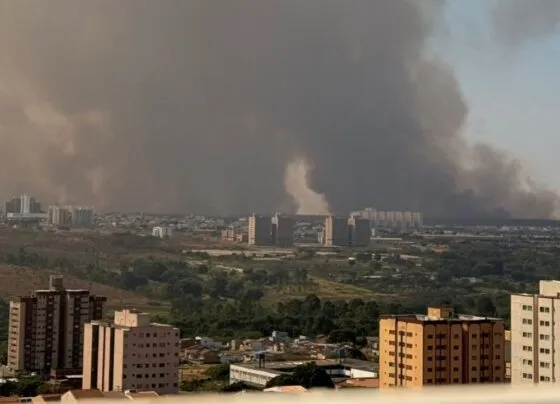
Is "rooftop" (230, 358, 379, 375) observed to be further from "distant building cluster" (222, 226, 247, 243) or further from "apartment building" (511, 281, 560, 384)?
"distant building cluster" (222, 226, 247, 243)

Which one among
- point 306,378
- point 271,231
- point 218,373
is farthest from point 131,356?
point 271,231

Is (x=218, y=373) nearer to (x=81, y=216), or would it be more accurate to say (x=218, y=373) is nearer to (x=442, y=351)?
(x=442, y=351)

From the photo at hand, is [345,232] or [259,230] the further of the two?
[345,232]


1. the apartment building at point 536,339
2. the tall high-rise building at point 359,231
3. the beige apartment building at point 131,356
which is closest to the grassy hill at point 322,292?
the tall high-rise building at point 359,231

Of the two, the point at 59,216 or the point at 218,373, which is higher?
the point at 59,216

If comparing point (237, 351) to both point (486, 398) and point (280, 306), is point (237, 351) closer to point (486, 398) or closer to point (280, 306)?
point (280, 306)

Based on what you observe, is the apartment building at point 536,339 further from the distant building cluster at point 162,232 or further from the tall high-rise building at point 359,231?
the tall high-rise building at point 359,231

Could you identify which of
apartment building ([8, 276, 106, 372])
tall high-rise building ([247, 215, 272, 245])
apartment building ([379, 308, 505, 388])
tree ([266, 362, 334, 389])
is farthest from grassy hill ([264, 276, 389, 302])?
apartment building ([379, 308, 505, 388])
